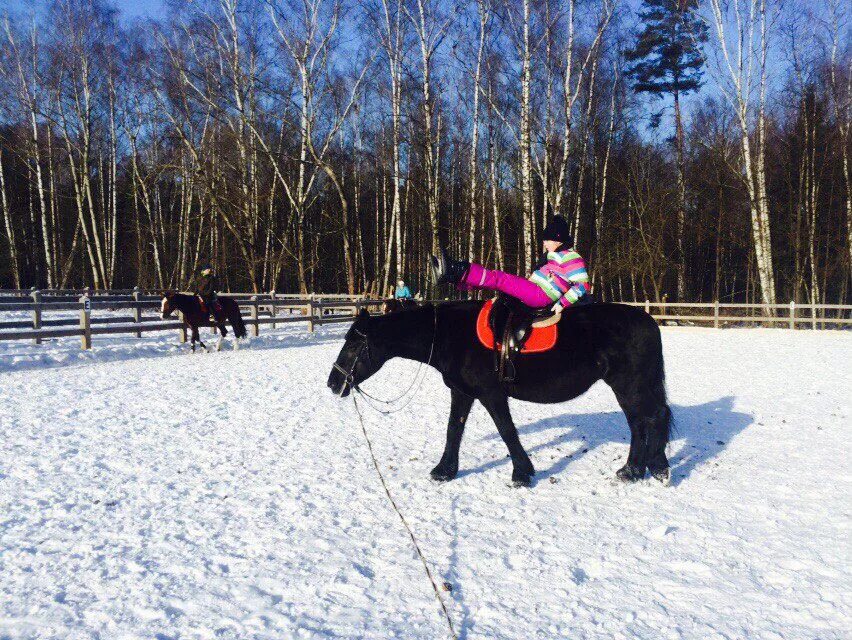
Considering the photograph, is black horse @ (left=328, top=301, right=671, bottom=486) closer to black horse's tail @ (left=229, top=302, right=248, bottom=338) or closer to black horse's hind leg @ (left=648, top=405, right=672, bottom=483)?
black horse's hind leg @ (left=648, top=405, right=672, bottom=483)

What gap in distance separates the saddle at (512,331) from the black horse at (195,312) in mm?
10116

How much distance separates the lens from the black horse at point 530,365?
14.2 ft

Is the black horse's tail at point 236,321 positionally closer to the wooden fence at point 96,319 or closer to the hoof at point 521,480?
the wooden fence at point 96,319

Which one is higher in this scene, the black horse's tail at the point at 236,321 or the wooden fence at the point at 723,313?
the black horse's tail at the point at 236,321

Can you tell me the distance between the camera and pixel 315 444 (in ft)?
18.1

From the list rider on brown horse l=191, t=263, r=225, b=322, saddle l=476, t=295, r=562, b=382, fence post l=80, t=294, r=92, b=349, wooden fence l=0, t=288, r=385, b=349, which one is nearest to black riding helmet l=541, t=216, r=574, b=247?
saddle l=476, t=295, r=562, b=382

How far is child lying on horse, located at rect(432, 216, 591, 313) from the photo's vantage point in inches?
161

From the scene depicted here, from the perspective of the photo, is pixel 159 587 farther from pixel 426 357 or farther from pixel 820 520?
pixel 820 520

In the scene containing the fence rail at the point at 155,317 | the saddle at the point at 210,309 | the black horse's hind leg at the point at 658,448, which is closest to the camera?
the black horse's hind leg at the point at 658,448

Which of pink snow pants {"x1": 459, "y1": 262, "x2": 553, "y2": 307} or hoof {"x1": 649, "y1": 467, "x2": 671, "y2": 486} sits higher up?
pink snow pants {"x1": 459, "y1": 262, "x2": 553, "y2": 307}

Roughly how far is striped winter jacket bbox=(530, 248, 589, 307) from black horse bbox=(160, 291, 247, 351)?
33.9 feet

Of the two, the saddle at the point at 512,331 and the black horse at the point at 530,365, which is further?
the black horse at the point at 530,365

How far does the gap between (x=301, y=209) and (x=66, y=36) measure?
13421 millimetres

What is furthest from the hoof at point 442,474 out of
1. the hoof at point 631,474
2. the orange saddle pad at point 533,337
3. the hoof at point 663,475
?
the hoof at point 663,475
